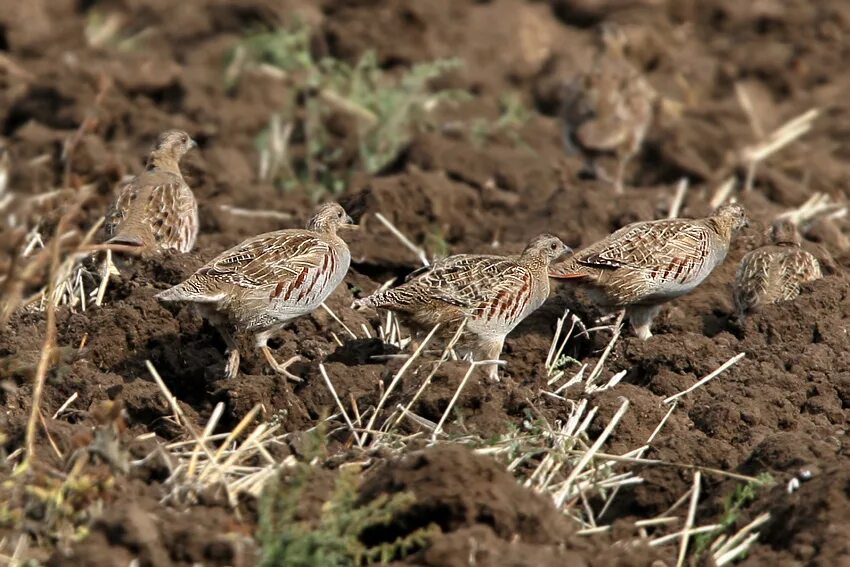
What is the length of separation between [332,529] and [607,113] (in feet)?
26.4

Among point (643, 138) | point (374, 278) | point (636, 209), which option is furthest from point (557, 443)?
point (643, 138)

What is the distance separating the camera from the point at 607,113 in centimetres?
1299

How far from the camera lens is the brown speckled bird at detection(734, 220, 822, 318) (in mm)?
8578

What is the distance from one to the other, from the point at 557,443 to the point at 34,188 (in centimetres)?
624

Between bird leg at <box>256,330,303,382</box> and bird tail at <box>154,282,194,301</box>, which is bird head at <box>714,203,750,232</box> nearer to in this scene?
bird leg at <box>256,330,303,382</box>

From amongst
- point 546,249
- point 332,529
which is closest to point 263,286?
point 546,249

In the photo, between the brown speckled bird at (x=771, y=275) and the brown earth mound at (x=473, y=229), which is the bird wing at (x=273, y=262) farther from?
the brown speckled bird at (x=771, y=275)

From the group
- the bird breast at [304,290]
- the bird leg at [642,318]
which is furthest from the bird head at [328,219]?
the bird leg at [642,318]

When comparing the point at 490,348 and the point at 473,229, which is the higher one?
the point at 490,348

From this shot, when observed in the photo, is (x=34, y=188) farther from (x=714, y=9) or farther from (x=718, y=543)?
(x=714, y=9)

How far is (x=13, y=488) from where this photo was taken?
19.1 feet

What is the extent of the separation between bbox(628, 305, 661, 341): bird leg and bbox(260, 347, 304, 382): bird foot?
1.89m

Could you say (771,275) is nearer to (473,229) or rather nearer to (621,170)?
(473,229)

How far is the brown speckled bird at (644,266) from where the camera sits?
28.0ft
